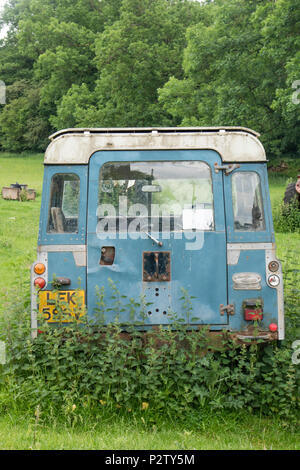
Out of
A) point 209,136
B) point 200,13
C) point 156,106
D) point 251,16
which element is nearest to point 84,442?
point 209,136

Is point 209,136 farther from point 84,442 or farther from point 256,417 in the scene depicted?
point 84,442

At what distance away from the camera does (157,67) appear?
44.0 meters

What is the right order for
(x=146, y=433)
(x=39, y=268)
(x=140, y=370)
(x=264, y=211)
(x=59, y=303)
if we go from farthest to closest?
(x=264, y=211), (x=39, y=268), (x=59, y=303), (x=140, y=370), (x=146, y=433)

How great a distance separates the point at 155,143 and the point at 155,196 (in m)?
0.56

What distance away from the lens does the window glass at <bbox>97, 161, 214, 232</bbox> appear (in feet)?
19.4

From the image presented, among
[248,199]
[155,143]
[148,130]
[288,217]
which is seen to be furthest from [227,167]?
[288,217]

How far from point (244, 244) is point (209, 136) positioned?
3.85ft

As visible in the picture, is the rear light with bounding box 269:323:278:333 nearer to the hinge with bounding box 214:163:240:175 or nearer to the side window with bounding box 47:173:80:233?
the hinge with bounding box 214:163:240:175

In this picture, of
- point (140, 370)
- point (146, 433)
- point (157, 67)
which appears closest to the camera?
point (146, 433)

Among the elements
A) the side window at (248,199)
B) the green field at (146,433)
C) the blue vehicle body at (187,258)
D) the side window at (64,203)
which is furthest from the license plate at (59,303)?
the side window at (248,199)

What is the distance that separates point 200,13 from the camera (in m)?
47.3

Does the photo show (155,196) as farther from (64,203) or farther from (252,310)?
(252,310)

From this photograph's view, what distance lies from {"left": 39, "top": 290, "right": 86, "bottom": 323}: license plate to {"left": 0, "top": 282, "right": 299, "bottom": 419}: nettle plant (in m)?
0.06

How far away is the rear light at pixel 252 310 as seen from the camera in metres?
5.70
